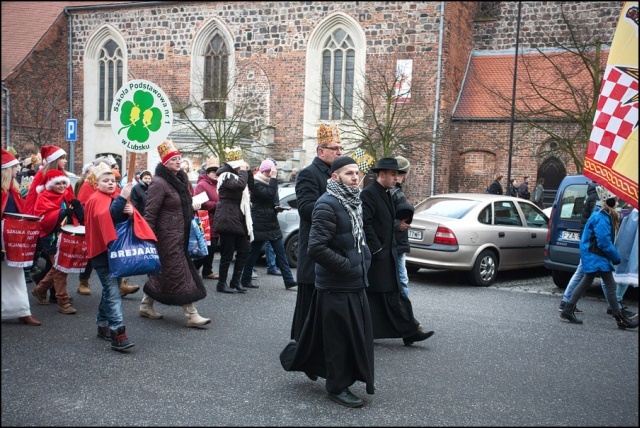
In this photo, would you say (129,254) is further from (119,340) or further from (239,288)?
(239,288)

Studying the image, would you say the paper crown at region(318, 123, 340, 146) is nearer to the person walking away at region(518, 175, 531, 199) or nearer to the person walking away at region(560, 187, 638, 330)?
the person walking away at region(560, 187, 638, 330)

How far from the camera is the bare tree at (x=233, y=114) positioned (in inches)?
936

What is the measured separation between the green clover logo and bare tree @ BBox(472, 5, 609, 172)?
13228 millimetres

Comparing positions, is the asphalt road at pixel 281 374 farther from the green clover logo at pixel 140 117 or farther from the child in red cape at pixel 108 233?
the green clover logo at pixel 140 117

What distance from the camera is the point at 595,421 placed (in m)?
4.32

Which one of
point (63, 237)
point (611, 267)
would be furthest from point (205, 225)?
point (611, 267)

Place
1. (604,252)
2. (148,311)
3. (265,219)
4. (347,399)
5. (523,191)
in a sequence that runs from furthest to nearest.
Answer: (523,191) → (265,219) → (604,252) → (148,311) → (347,399)

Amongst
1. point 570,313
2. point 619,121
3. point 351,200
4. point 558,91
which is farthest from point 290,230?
point 558,91

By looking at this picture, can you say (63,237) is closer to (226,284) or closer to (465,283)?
(226,284)

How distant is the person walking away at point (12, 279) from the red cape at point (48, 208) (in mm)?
731

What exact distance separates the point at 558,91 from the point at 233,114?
39.8 feet

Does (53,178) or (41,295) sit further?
(41,295)

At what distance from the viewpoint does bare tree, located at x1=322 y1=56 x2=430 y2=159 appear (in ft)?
66.7

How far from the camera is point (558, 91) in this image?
22828 mm
